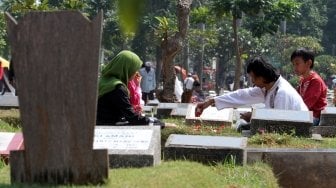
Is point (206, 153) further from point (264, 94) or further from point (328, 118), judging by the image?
point (328, 118)

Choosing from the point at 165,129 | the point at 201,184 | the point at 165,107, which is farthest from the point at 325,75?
the point at 201,184

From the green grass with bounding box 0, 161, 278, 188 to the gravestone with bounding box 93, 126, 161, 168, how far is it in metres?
0.11

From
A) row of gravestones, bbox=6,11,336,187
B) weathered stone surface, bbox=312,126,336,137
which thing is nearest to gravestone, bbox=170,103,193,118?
weathered stone surface, bbox=312,126,336,137

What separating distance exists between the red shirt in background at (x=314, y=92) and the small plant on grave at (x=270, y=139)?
4.65ft

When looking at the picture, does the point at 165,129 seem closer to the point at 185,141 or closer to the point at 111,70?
the point at 111,70

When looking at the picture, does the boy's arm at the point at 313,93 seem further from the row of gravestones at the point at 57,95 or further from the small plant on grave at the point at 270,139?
the row of gravestones at the point at 57,95

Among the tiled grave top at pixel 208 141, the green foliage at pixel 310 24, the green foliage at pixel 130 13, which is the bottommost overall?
the tiled grave top at pixel 208 141

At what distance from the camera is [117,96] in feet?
21.4

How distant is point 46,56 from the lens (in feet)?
12.9

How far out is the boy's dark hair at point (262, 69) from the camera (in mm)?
6972

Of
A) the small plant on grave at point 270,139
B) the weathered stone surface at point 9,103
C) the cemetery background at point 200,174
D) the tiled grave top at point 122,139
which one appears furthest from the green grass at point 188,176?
the weathered stone surface at point 9,103

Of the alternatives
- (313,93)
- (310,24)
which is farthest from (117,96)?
(310,24)

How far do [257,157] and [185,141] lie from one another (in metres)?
0.70

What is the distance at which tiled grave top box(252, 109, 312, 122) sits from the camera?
7039mm
